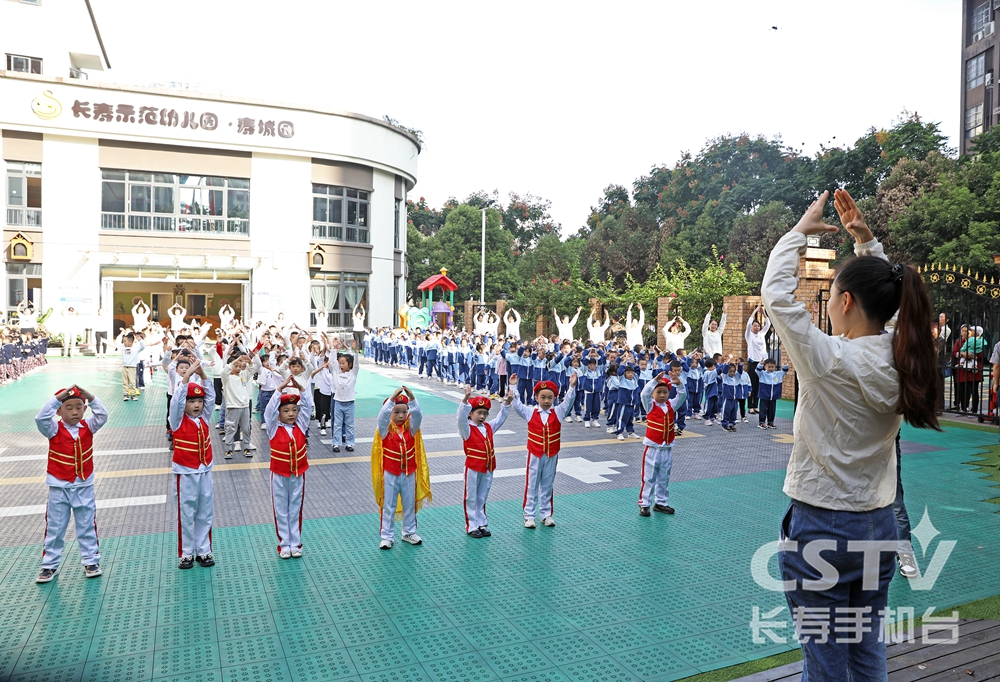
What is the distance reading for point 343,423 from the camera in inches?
442

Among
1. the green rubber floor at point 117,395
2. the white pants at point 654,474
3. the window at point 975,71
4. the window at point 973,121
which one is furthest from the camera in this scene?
the window at point 973,121

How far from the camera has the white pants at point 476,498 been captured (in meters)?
7.05

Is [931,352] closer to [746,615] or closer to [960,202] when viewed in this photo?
[746,615]

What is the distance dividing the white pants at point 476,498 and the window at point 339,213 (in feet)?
88.9

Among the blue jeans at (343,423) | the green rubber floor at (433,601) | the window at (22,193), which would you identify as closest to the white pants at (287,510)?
the green rubber floor at (433,601)

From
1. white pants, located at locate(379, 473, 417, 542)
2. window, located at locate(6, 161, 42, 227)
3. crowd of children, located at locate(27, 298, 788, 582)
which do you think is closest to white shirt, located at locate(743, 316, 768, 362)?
crowd of children, located at locate(27, 298, 788, 582)

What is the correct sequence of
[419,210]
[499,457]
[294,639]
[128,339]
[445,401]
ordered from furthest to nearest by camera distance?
[419,210], [445,401], [128,339], [499,457], [294,639]

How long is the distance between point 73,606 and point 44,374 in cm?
1760

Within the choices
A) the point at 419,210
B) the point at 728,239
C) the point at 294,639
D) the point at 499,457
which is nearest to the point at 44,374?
the point at 499,457

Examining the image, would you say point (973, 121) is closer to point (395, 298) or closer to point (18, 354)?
point (395, 298)

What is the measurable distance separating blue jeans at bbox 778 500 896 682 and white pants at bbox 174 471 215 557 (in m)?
5.23

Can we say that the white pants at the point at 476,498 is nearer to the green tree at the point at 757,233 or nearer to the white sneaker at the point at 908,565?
the white sneaker at the point at 908,565

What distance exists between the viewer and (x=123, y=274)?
29.5 metres

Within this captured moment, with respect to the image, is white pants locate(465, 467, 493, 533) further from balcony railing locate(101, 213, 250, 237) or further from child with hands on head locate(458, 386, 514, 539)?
balcony railing locate(101, 213, 250, 237)
